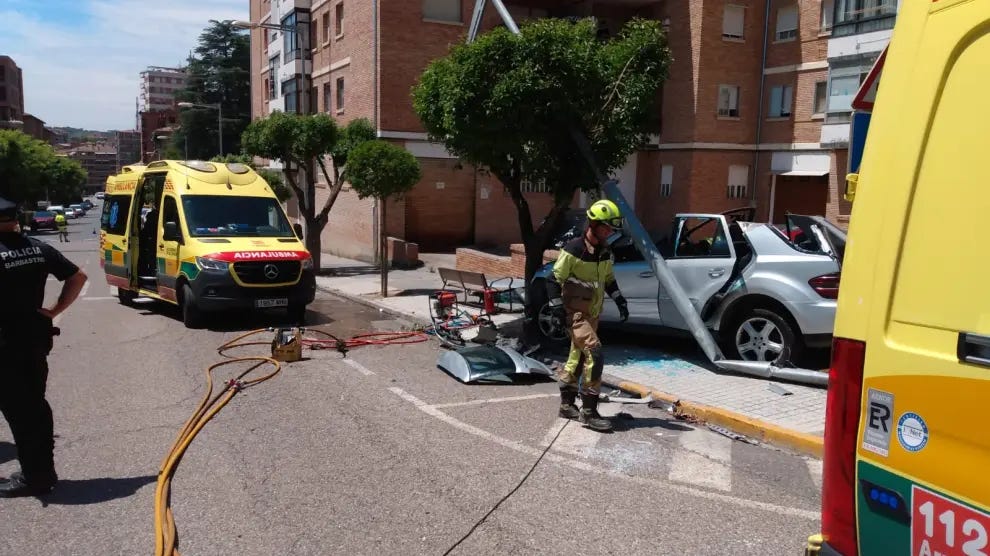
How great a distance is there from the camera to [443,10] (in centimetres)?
2452

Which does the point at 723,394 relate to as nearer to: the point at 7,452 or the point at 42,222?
the point at 7,452

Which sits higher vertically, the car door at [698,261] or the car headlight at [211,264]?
the car door at [698,261]

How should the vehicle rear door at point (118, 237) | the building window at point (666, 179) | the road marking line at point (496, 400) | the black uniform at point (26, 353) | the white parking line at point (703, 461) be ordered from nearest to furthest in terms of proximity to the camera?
the black uniform at point (26, 353), the white parking line at point (703, 461), the road marking line at point (496, 400), the vehicle rear door at point (118, 237), the building window at point (666, 179)

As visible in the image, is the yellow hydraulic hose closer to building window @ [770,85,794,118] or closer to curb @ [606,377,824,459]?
curb @ [606,377,824,459]

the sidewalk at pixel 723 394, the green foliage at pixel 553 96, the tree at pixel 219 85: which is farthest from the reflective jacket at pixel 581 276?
the tree at pixel 219 85

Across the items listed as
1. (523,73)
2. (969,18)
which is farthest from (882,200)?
(523,73)

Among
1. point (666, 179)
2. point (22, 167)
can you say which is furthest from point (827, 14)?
point (22, 167)

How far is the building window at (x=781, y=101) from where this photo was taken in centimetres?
2579

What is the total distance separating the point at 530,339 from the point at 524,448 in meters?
3.79

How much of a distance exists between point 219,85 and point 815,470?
69.7 meters

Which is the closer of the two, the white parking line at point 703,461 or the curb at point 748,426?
the white parking line at point 703,461

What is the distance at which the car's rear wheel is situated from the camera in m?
7.74

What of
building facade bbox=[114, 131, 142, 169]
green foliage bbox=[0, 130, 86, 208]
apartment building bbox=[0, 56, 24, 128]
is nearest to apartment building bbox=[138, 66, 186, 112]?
building facade bbox=[114, 131, 142, 169]

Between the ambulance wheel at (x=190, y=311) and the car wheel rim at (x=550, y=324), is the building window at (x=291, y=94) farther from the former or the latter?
the car wheel rim at (x=550, y=324)
